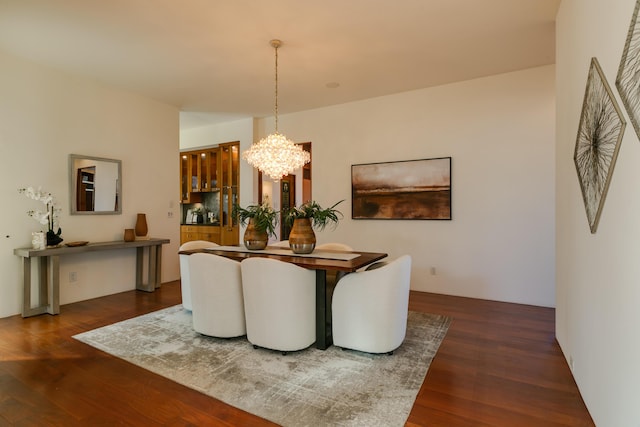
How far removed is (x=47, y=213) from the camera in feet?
12.6

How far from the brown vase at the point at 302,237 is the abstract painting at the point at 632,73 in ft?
7.58

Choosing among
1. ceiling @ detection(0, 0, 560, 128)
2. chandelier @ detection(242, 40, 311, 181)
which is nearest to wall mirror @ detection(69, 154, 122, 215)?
ceiling @ detection(0, 0, 560, 128)

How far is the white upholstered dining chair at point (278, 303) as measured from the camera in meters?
2.56

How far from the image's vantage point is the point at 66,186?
413 cm

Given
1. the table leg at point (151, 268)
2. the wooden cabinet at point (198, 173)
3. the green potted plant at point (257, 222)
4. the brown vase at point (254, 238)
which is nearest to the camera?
the green potted plant at point (257, 222)

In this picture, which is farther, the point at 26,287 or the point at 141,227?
the point at 141,227

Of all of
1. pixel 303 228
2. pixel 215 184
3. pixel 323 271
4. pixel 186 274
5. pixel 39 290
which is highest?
pixel 215 184

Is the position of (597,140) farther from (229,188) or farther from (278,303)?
(229,188)

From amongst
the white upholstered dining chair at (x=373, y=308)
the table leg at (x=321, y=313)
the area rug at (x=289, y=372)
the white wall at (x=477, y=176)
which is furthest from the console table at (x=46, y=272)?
the white wall at (x=477, y=176)

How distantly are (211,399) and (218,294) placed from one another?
0.93 meters

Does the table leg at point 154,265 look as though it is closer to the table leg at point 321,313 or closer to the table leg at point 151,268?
the table leg at point 151,268

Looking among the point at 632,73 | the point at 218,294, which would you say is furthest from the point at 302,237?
the point at 632,73

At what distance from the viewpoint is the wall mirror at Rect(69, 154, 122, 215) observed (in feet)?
13.7

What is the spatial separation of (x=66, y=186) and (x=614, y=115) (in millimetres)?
5255
